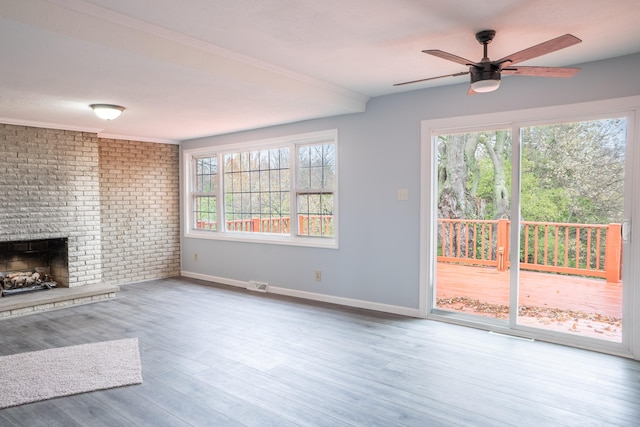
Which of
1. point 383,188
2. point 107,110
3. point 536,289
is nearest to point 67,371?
point 107,110

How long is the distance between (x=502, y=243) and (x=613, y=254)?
1853 mm

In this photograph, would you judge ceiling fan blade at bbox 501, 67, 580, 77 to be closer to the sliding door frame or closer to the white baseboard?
the sliding door frame

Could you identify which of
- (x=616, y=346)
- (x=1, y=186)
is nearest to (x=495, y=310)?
(x=616, y=346)

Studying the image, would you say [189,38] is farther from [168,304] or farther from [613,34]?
[168,304]

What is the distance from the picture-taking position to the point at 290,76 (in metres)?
3.69

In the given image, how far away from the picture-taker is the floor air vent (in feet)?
18.5

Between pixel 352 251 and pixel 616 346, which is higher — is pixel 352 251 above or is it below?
above

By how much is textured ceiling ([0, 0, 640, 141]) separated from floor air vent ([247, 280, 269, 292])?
8.18 feet

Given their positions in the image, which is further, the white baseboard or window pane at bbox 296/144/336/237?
window pane at bbox 296/144/336/237

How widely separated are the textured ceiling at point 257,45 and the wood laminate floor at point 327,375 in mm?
2225

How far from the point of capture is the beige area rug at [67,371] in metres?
2.75

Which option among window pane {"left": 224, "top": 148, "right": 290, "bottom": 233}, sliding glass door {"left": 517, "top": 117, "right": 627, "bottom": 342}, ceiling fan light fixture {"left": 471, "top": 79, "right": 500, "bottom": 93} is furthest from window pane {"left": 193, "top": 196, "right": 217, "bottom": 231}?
ceiling fan light fixture {"left": 471, "top": 79, "right": 500, "bottom": 93}

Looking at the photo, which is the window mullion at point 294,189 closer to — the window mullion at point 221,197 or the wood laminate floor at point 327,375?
the wood laminate floor at point 327,375

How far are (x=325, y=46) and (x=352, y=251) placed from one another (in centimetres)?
247
